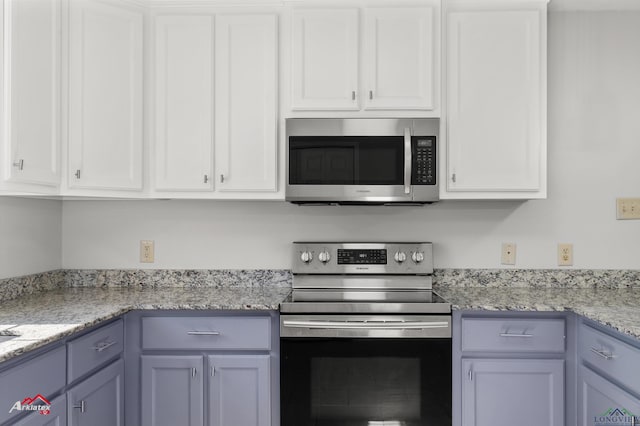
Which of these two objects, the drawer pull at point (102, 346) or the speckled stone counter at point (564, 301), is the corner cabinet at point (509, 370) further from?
the drawer pull at point (102, 346)

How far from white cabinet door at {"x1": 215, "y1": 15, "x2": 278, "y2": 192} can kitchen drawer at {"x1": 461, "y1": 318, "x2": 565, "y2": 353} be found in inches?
45.2

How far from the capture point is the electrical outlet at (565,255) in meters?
2.47

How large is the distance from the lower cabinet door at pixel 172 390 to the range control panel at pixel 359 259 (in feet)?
2.40

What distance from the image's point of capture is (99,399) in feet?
5.82

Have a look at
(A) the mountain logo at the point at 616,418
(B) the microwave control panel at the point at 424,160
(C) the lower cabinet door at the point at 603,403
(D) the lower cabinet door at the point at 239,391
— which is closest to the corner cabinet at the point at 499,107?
(B) the microwave control panel at the point at 424,160

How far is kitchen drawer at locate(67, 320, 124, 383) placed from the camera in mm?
1604

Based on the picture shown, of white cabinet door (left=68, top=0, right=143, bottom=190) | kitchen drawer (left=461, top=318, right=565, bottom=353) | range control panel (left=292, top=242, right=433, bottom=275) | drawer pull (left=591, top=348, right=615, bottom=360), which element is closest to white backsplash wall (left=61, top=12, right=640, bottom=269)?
range control panel (left=292, top=242, right=433, bottom=275)

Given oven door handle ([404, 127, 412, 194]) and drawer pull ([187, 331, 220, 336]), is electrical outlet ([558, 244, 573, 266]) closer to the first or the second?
oven door handle ([404, 127, 412, 194])

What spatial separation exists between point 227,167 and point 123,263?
Result: 91 cm

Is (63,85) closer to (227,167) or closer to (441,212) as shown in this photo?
(227,167)

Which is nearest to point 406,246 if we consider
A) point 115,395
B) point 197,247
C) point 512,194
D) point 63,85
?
point 512,194

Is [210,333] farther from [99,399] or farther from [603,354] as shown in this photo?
[603,354]

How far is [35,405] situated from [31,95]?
1191mm

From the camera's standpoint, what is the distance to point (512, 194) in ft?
7.13
